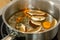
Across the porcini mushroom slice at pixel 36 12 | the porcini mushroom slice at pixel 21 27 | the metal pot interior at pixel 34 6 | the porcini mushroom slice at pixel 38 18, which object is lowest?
the porcini mushroom slice at pixel 21 27

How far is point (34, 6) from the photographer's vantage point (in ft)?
2.78

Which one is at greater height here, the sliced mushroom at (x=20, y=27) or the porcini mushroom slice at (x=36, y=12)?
the porcini mushroom slice at (x=36, y=12)

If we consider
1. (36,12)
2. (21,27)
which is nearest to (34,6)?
(36,12)

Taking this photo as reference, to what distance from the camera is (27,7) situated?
2.78 ft

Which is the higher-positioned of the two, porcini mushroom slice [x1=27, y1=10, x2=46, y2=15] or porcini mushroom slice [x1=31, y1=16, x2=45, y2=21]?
porcini mushroom slice [x1=27, y1=10, x2=46, y2=15]

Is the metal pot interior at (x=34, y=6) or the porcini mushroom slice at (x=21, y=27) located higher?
the metal pot interior at (x=34, y=6)

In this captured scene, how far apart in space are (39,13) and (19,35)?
0.67ft

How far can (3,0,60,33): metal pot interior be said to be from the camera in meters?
0.79

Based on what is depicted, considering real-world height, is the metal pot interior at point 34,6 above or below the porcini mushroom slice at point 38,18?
above

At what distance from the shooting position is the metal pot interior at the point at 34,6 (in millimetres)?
792

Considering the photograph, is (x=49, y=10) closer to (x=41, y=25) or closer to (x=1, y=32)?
(x=41, y=25)

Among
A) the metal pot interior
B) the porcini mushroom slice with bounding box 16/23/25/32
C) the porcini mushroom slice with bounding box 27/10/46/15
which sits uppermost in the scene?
the metal pot interior

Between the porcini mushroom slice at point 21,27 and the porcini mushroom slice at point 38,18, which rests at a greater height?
the porcini mushroom slice at point 38,18

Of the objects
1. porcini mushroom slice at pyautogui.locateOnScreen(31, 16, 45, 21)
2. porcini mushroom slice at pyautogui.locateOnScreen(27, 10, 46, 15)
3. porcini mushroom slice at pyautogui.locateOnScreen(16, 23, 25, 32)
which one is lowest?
porcini mushroom slice at pyautogui.locateOnScreen(16, 23, 25, 32)
